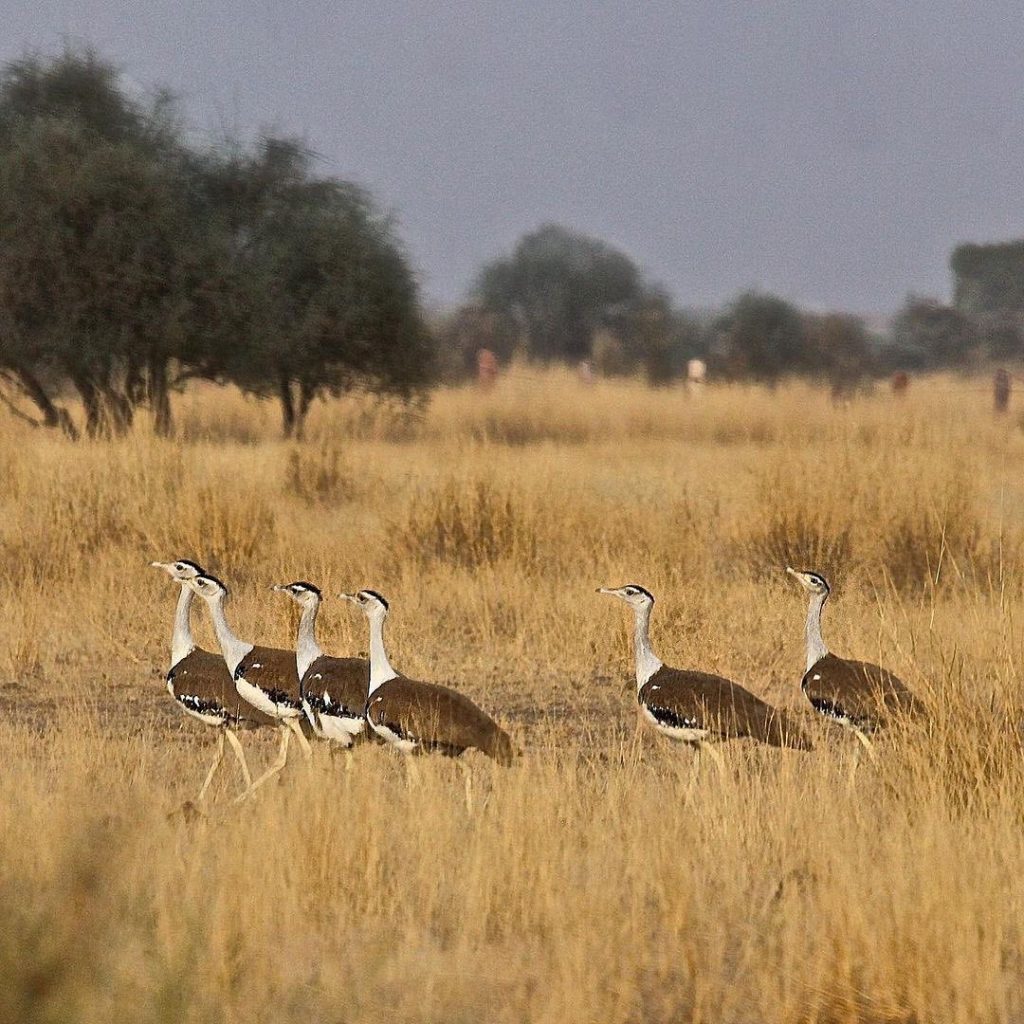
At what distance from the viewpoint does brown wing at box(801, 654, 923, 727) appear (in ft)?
20.4

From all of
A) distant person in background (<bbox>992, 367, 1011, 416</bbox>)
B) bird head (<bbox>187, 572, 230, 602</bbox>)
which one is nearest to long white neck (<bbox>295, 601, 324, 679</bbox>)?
bird head (<bbox>187, 572, 230, 602</bbox>)

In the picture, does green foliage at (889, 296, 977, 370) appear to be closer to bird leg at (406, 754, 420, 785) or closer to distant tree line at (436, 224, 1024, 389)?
distant tree line at (436, 224, 1024, 389)

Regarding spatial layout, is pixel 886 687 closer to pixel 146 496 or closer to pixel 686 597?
pixel 686 597

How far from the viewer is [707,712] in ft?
20.0

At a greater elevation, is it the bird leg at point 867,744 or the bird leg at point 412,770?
the bird leg at point 412,770

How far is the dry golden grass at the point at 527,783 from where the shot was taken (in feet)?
14.1

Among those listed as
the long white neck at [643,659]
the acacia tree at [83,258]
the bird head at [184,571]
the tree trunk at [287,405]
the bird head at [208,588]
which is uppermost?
the acacia tree at [83,258]

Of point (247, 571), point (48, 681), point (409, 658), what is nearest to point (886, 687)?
point (409, 658)

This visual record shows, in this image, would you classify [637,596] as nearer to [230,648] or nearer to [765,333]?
[230,648]

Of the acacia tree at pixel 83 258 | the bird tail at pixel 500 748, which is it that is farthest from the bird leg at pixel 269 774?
the acacia tree at pixel 83 258

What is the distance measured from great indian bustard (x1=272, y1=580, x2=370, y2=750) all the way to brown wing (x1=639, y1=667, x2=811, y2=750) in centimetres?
95

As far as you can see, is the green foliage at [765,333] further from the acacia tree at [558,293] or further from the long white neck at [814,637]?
the long white neck at [814,637]

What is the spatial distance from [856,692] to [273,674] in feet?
6.40

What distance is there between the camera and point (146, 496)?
11.9m
